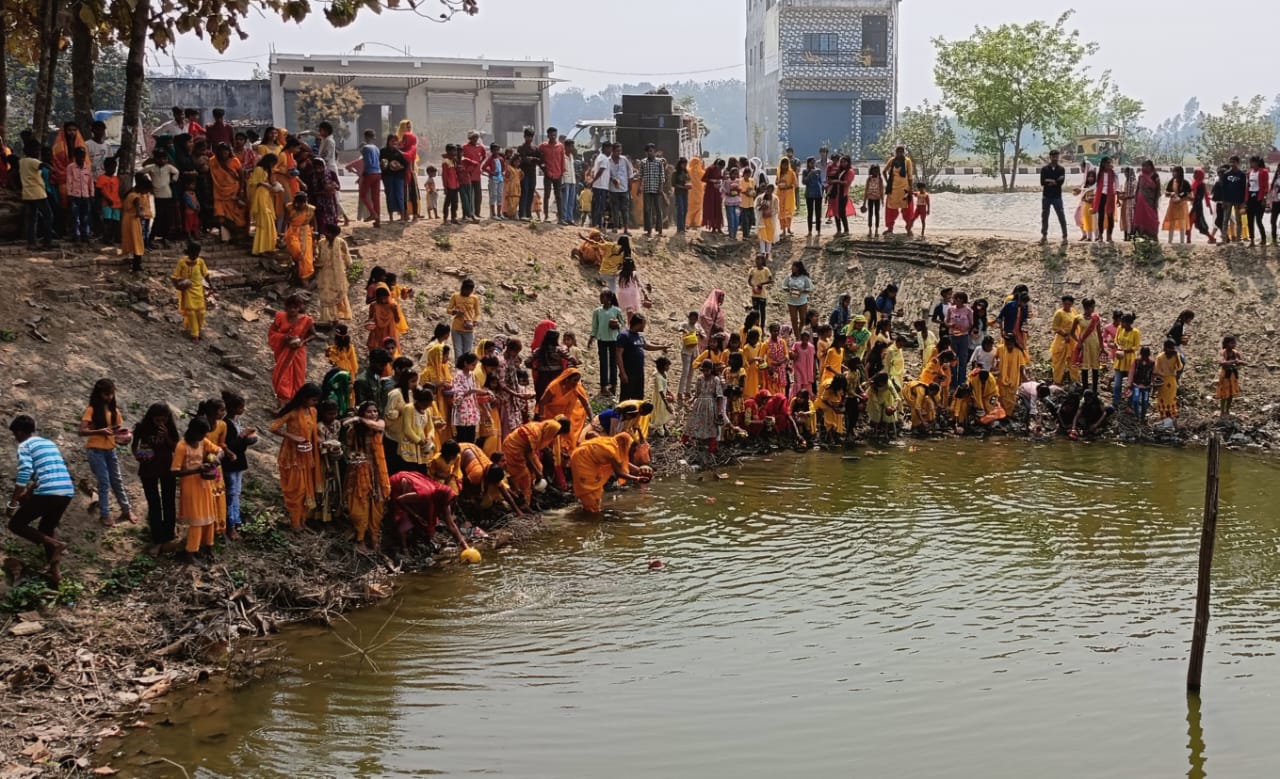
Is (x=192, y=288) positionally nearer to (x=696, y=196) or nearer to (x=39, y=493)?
(x=39, y=493)

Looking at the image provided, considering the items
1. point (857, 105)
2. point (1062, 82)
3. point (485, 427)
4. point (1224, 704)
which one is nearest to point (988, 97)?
point (1062, 82)

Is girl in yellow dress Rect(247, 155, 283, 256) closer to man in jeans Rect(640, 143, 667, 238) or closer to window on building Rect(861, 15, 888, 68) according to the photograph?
man in jeans Rect(640, 143, 667, 238)

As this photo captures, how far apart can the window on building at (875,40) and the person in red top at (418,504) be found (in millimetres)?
51658

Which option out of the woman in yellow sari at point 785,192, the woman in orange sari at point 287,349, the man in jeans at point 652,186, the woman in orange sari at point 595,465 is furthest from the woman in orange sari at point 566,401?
the woman in yellow sari at point 785,192

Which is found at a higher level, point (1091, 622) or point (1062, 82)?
point (1062, 82)

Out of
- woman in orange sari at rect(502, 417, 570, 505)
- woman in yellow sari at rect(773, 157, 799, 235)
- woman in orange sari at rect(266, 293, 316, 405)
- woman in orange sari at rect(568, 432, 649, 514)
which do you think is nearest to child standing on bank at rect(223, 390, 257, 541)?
woman in orange sari at rect(266, 293, 316, 405)

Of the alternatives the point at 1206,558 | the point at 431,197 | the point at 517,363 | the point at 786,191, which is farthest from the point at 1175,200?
the point at 1206,558

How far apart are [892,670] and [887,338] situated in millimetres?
8331

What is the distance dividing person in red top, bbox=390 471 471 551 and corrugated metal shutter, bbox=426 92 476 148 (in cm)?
3152

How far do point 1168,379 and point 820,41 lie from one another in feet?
150

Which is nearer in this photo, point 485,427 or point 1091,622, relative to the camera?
point 1091,622

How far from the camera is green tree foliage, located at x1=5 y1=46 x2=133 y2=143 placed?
119ft

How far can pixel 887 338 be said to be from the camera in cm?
1738

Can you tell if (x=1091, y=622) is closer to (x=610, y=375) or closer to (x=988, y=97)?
(x=610, y=375)
